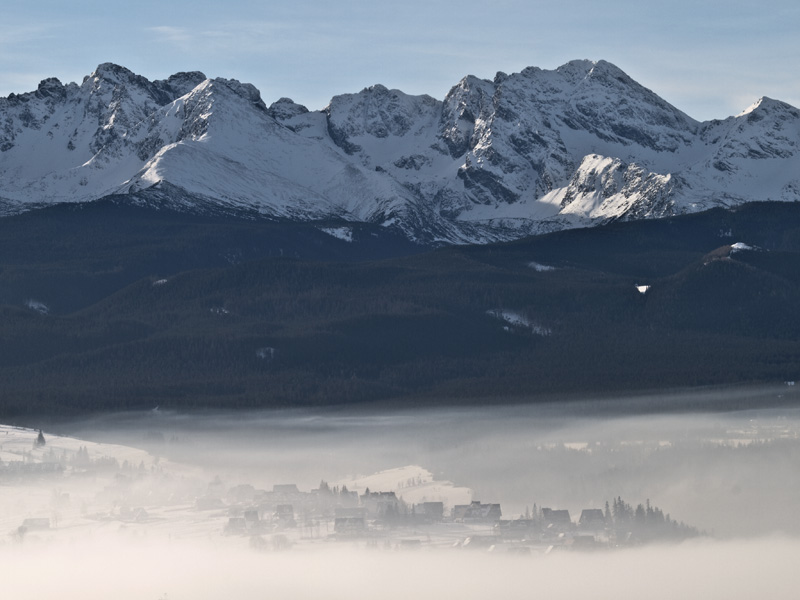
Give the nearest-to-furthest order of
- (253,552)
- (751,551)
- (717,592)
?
1. (717,592)
2. (751,551)
3. (253,552)

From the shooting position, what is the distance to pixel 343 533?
198 meters

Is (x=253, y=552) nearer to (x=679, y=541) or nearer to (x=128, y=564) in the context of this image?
(x=128, y=564)

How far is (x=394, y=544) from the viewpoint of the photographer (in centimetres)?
19288

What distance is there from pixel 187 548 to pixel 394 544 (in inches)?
696

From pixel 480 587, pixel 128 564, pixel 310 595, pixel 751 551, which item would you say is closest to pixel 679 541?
pixel 751 551

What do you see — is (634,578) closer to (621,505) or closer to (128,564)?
(621,505)

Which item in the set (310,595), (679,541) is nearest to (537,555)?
(679,541)

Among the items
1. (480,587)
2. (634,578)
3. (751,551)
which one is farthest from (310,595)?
(751,551)

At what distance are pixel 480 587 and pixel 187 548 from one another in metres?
33.7

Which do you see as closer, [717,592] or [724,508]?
[717,592]

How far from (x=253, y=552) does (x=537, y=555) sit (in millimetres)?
24389

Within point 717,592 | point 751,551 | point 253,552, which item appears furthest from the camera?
point 253,552

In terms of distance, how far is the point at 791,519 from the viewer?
18825cm

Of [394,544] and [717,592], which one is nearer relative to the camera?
[717,592]
